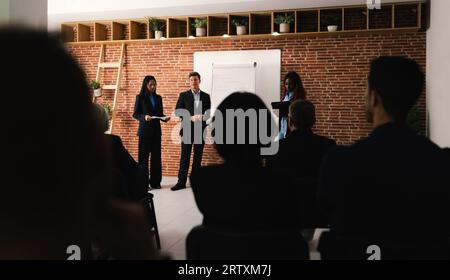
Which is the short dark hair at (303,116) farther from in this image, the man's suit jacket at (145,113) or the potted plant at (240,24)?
the potted plant at (240,24)

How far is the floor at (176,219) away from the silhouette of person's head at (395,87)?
1.98 meters

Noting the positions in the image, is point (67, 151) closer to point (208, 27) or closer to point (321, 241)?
point (321, 241)

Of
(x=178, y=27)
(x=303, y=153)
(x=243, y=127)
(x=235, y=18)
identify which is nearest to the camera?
(x=243, y=127)

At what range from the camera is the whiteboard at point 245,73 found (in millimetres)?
7758

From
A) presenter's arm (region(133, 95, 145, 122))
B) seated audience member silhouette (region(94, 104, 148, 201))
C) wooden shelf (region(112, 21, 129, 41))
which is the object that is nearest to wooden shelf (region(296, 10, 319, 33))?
presenter's arm (region(133, 95, 145, 122))

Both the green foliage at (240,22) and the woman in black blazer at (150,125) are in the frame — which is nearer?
the woman in black blazer at (150,125)

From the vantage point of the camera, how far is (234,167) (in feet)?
5.75

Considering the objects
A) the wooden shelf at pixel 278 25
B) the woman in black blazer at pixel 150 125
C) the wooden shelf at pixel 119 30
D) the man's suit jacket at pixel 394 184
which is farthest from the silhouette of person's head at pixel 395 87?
the wooden shelf at pixel 119 30

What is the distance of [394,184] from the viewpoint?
5.13 feet

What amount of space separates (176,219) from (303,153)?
2208mm

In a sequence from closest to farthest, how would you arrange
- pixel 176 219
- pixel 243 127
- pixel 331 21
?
pixel 243 127
pixel 176 219
pixel 331 21

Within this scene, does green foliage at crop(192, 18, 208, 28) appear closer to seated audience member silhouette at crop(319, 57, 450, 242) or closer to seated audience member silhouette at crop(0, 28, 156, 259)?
seated audience member silhouette at crop(319, 57, 450, 242)

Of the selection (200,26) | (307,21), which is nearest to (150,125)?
(200,26)

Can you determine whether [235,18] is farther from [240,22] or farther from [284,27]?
[284,27]
